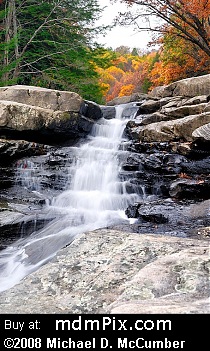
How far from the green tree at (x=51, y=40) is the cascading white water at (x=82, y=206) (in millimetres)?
5012

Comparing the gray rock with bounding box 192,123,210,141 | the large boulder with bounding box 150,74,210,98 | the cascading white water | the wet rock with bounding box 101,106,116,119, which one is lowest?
the cascading white water

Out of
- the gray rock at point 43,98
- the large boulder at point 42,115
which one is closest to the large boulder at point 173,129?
the large boulder at point 42,115

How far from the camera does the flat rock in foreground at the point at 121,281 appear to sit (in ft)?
5.73

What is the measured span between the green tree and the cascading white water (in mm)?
5012

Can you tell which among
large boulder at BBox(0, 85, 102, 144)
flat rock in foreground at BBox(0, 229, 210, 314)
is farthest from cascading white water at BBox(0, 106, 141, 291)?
flat rock in foreground at BBox(0, 229, 210, 314)

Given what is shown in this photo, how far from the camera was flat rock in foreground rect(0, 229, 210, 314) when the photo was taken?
1.75 m

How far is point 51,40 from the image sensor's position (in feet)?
48.5

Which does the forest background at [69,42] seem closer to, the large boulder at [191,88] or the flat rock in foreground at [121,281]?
the large boulder at [191,88]

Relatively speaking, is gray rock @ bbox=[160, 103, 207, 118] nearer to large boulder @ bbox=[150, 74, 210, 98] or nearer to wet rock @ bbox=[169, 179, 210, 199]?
large boulder @ bbox=[150, 74, 210, 98]

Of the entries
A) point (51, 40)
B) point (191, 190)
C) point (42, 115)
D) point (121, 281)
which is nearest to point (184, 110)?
point (191, 190)
